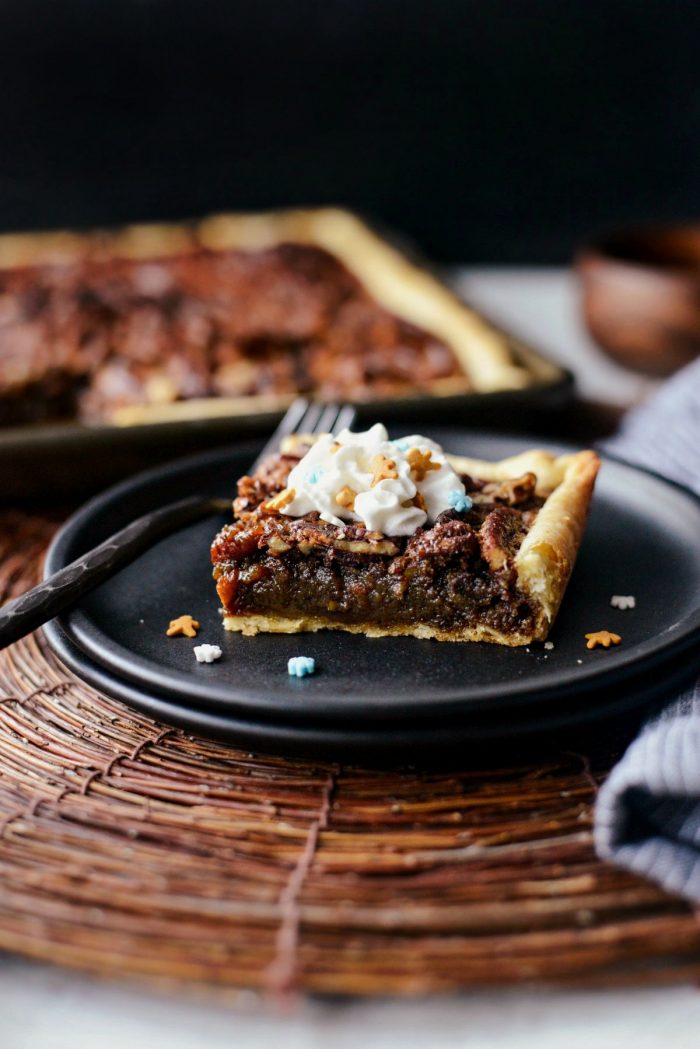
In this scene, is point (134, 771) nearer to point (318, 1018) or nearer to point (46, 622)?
point (46, 622)

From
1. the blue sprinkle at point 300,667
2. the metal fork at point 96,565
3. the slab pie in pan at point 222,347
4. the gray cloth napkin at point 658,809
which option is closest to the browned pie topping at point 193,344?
the slab pie in pan at point 222,347

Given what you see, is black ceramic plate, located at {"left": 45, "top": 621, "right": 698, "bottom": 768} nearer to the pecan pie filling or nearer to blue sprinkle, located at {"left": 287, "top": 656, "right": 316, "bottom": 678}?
blue sprinkle, located at {"left": 287, "top": 656, "right": 316, "bottom": 678}

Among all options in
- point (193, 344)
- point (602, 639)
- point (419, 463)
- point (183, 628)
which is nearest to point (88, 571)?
point (183, 628)

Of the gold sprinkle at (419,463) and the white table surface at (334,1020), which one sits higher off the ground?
the gold sprinkle at (419,463)

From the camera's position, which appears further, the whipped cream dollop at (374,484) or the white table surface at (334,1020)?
the whipped cream dollop at (374,484)

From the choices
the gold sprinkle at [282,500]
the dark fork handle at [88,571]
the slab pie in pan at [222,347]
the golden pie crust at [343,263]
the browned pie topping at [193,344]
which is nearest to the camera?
the dark fork handle at [88,571]

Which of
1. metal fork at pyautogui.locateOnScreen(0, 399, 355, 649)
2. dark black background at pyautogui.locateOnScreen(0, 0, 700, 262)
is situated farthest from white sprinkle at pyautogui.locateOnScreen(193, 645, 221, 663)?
dark black background at pyautogui.locateOnScreen(0, 0, 700, 262)

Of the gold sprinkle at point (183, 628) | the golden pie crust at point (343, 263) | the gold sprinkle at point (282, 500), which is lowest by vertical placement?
the golden pie crust at point (343, 263)

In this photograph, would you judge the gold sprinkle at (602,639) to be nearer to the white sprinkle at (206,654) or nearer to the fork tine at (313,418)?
the white sprinkle at (206,654)
